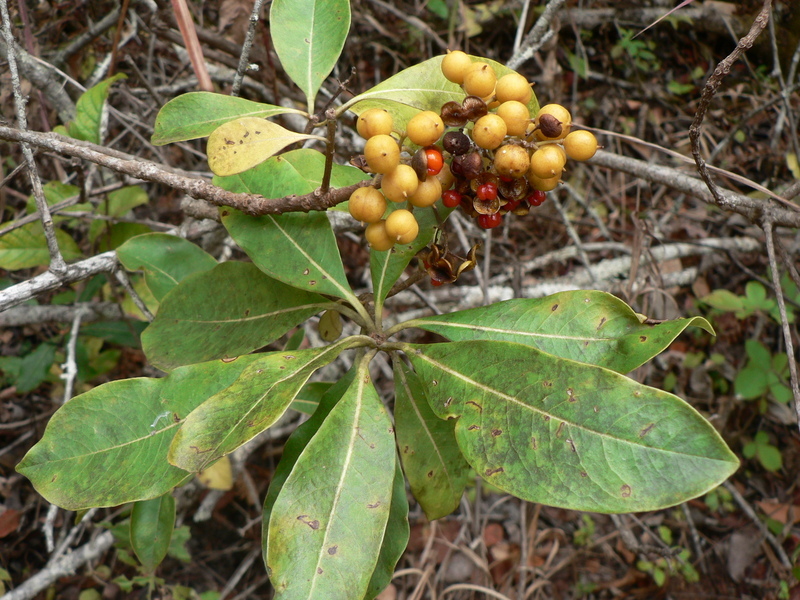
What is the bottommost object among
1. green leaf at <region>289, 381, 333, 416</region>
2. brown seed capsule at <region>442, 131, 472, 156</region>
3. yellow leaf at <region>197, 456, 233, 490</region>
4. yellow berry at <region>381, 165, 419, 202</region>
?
yellow leaf at <region>197, 456, 233, 490</region>

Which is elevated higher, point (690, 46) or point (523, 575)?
point (690, 46)

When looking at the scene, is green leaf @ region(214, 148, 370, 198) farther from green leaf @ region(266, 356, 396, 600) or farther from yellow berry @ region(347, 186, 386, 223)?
green leaf @ region(266, 356, 396, 600)

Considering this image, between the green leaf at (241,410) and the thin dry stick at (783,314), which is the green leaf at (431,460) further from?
the thin dry stick at (783,314)

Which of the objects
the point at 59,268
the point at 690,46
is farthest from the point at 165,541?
the point at 690,46

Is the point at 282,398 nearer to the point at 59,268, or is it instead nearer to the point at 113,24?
the point at 59,268

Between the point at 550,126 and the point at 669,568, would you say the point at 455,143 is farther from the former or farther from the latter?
the point at 669,568

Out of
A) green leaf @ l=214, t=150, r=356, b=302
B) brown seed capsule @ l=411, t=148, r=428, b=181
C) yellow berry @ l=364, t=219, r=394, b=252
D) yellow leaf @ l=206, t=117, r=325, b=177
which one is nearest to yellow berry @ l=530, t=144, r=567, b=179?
brown seed capsule @ l=411, t=148, r=428, b=181

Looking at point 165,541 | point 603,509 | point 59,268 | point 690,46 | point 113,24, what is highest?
point 113,24

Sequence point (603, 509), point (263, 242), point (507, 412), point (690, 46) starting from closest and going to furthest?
1. point (603, 509)
2. point (507, 412)
3. point (263, 242)
4. point (690, 46)
